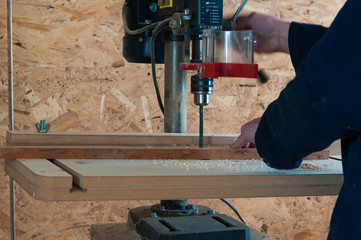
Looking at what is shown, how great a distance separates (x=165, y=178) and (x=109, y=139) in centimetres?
50

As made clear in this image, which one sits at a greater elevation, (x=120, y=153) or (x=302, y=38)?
(x=302, y=38)

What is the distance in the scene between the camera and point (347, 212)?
3.21 ft

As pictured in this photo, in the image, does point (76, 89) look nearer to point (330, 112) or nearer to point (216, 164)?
point (216, 164)

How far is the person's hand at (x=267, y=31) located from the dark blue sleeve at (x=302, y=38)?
140 mm

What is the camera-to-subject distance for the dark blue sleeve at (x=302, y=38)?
3.93 feet

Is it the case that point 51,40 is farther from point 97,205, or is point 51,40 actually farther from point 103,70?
point 97,205

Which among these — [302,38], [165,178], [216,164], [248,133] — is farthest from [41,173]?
[302,38]

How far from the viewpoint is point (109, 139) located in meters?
1.51

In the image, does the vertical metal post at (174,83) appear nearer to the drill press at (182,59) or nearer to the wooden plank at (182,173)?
the drill press at (182,59)

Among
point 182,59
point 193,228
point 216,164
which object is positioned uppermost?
point 182,59

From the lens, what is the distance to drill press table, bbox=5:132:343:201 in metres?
1.01

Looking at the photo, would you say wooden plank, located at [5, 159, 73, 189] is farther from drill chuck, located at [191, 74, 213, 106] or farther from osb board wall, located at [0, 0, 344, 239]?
osb board wall, located at [0, 0, 344, 239]

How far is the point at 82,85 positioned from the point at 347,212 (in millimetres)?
1930

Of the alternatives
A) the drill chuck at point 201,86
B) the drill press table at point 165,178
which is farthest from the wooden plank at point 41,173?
the drill chuck at point 201,86
